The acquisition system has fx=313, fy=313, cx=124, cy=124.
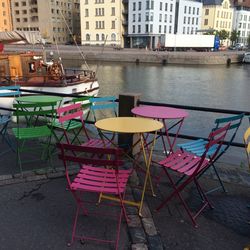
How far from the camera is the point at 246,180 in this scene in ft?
14.6

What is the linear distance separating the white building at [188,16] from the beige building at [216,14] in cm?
764

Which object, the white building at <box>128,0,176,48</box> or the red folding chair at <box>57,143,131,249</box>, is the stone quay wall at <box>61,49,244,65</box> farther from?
the red folding chair at <box>57,143,131,249</box>

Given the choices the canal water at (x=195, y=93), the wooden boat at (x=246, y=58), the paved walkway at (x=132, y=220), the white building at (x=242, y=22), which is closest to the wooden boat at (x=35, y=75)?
the canal water at (x=195, y=93)

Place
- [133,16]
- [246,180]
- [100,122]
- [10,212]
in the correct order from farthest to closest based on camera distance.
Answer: [133,16] → [246,180] → [100,122] → [10,212]

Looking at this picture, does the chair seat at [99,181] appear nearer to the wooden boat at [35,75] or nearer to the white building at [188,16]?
the wooden boat at [35,75]

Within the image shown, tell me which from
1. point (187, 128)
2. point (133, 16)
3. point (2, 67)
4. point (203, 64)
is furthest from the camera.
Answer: point (133, 16)

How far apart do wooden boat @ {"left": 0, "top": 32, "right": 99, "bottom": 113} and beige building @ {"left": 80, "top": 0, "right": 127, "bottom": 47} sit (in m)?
65.9

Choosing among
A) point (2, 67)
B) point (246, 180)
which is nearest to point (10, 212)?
point (246, 180)

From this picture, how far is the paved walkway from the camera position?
9.93 ft

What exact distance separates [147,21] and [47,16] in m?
33.5

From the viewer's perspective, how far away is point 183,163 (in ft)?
11.9

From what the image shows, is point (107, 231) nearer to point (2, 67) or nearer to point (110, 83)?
point (2, 67)

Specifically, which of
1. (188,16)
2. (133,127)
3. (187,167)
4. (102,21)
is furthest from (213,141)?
(188,16)

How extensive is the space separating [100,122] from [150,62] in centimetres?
5138
